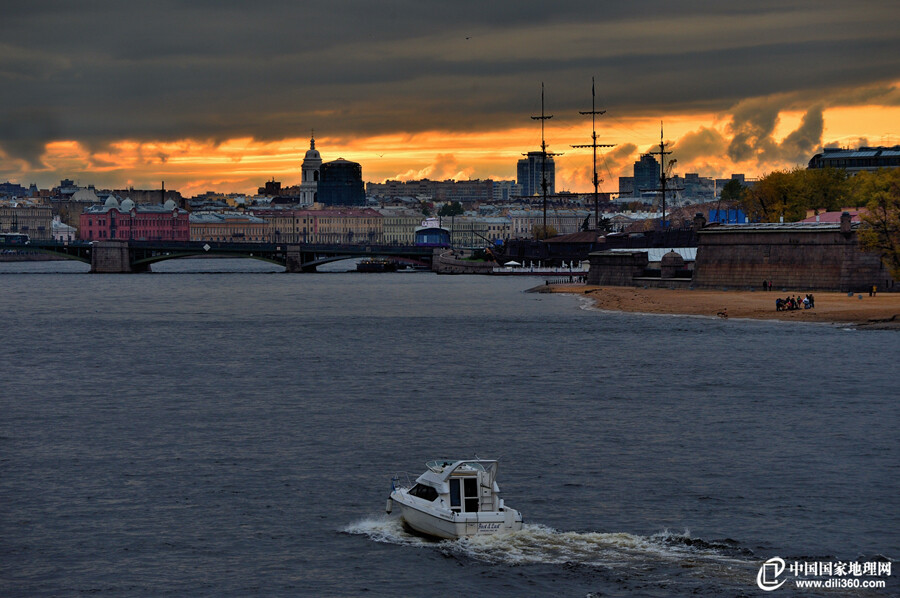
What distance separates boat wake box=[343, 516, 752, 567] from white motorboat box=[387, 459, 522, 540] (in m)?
0.18

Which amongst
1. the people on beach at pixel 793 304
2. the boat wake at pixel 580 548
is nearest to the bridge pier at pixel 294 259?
the people on beach at pixel 793 304

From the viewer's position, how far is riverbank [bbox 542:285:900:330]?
65.7 m

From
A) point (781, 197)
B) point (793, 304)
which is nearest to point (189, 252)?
point (781, 197)

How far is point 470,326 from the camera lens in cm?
7488

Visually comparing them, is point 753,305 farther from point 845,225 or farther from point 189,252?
point 189,252

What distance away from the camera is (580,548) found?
23969 millimetres

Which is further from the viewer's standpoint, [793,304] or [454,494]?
[793,304]

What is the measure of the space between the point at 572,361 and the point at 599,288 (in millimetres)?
53864

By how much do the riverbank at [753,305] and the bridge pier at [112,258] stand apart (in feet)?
Result: 265

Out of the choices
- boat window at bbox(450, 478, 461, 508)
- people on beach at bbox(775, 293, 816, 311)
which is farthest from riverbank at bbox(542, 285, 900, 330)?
boat window at bbox(450, 478, 461, 508)

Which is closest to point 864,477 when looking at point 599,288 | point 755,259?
point 755,259

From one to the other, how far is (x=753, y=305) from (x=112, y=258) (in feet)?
344

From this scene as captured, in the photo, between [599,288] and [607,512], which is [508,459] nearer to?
[607,512]

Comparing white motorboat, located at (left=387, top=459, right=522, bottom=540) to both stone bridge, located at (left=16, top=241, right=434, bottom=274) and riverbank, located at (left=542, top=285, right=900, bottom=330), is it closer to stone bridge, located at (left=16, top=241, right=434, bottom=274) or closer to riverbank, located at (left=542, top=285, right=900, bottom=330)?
riverbank, located at (left=542, top=285, right=900, bottom=330)
